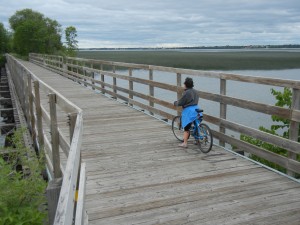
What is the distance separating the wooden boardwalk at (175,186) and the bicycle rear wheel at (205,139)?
0.14 metres

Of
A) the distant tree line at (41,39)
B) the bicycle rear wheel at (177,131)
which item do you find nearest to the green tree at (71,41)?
the distant tree line at (41,39)

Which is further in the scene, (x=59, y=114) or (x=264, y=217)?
(x=59, y=114)

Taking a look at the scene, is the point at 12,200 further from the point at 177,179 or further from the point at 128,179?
the point at 177,179

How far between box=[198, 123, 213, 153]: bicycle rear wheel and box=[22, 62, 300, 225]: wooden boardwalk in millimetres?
137

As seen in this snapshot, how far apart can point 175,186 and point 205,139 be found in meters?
1.71

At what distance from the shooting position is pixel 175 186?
470 cm

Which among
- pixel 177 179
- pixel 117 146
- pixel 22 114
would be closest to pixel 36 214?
pixel 177 179

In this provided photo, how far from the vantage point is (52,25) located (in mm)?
78000

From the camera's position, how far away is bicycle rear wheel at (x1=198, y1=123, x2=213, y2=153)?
614cm

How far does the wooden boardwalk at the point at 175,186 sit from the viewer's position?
12.8 ft

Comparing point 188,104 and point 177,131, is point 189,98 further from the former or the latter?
point 177,131

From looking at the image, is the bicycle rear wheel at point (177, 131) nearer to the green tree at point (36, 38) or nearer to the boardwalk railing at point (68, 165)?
the boardwalk railing at point (68, 165)

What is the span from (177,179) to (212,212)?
40.8 inches

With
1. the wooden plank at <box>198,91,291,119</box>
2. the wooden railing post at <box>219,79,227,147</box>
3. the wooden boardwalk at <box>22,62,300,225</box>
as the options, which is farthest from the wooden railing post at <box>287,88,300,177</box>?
the wooden railing post at <box>219,79,227,147</box>
